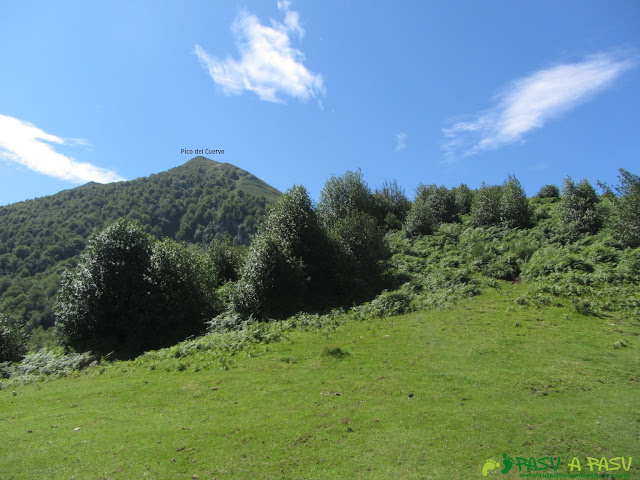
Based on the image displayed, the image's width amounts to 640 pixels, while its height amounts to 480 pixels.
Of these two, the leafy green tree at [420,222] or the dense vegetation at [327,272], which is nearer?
the dense vegetation at [327,272]

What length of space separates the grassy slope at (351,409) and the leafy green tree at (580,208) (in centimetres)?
1972

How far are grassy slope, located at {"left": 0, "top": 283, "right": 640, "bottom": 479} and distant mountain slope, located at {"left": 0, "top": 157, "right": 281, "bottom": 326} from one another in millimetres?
79181

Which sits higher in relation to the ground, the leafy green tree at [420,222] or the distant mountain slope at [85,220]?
the distant mountain slope at [85,220]

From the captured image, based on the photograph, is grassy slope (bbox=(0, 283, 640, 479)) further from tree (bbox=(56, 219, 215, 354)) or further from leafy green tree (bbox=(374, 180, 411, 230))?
leafy green tree (bbox=(374, 180, 411, 230))

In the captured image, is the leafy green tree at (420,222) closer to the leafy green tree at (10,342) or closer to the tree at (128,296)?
the tree at (128,296)

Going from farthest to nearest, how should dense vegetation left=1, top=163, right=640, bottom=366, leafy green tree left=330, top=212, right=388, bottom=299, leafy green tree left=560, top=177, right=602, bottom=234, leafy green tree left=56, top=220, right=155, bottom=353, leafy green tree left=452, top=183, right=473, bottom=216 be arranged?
leafy green tree left=452, top=183, right=473, bottom=216 < leafy green tree left=330, top=212, right=388, bottom=299 < leafy green tree left=560, top=177, right=602, bottom=234 < leafy green tree left=56, top=220, right=155, bottom=353 < dense vegetation left=1, top=163, right=640, bottom=366

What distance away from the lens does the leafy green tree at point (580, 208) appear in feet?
121

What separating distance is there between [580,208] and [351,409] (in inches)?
1478

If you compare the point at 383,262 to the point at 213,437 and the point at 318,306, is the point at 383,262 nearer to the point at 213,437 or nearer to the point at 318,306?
the point at 318,306

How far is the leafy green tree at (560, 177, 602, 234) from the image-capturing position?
36781mm

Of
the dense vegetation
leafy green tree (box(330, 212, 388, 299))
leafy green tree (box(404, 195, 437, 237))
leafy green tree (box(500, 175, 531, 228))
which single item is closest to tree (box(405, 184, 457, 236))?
leafy green tree (box(404, 195, 437, 237))

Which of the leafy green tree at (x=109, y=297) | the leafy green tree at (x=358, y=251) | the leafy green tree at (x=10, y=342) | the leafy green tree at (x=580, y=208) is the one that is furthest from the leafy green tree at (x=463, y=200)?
the leafy green tree at (x=10, y=342)

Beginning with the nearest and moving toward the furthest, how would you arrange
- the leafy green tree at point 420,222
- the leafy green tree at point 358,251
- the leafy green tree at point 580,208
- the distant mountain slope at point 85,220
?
the leafy green tree at point 580,208
the leafy green tree at point 358,251
the leafy green tree at point 420,222
the distant mountain slope at point 85,220

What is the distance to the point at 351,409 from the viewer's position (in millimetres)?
12680
